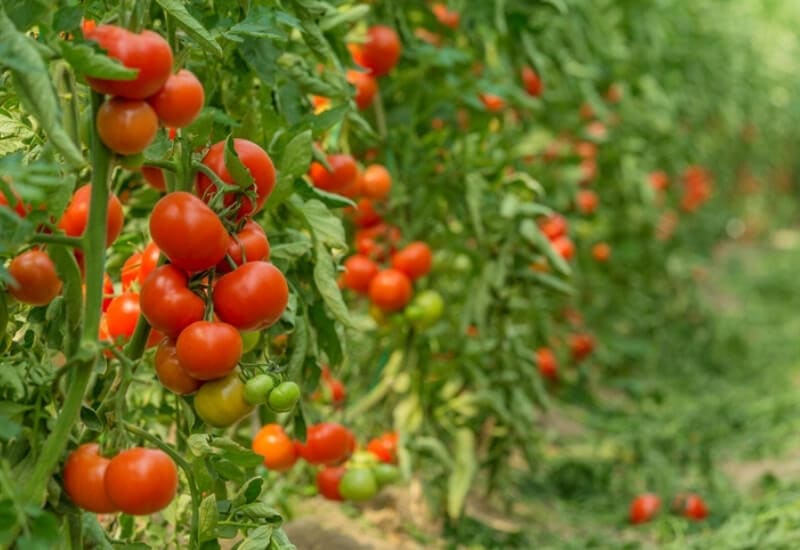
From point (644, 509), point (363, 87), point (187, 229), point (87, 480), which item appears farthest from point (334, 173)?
point (644, 509)

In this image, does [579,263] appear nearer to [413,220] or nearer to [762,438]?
[762,438]

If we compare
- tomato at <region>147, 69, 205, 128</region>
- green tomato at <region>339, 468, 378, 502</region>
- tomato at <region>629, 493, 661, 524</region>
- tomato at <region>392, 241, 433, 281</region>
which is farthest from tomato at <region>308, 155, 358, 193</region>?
tomato at <region>629, 493, 661, 524</region>

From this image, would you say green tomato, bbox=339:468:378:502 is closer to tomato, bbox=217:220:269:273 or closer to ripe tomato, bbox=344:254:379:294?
ripe tomato, bbox=344:254:379:294

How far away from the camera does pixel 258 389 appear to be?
50.6 inches

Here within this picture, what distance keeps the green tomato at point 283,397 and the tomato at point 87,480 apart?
20 cm

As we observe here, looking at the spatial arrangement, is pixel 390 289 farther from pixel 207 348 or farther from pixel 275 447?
pixel 207 348

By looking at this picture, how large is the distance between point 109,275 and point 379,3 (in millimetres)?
949

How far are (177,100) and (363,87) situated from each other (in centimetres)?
111

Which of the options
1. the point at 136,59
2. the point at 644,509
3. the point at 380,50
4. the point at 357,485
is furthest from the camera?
the point at 644,509

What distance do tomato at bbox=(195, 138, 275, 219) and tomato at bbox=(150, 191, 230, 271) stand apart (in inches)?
3.0

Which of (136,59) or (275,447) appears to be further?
(275,447)

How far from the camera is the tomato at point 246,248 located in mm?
1287

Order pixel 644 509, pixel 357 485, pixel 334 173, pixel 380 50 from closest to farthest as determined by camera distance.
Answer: pixel 334 173
pixel 357 485
pixel 380 50
pixel 644 509

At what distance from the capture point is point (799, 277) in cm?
634
